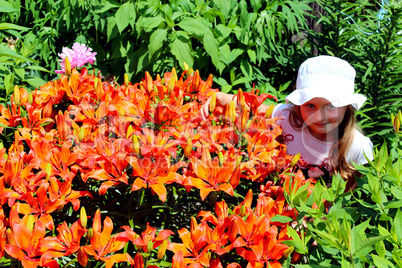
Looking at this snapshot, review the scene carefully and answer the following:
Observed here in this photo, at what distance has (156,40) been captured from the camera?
276 cm

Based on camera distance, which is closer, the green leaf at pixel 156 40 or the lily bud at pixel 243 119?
the lily bud at pixel 243 119

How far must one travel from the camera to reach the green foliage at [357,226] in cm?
95

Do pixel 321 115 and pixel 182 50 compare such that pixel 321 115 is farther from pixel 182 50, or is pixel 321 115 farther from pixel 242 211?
pixel 182 50

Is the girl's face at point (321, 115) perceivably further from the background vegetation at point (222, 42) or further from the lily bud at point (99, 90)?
the lily bud at point (99, 90)

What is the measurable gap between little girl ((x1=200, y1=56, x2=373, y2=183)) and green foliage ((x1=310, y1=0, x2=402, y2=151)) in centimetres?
67

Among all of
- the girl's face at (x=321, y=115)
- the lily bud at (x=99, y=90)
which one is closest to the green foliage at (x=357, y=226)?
the girl's face at (x=321, y=115)

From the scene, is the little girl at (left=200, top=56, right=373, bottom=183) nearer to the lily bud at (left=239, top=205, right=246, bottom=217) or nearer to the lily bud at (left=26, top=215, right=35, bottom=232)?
the lily bud at (left=239, top=205, right=246, bottom=217)

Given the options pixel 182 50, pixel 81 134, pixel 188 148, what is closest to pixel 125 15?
pixel 182 50

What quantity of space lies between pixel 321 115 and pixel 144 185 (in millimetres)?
1168

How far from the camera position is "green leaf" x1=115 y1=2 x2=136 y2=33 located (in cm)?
287

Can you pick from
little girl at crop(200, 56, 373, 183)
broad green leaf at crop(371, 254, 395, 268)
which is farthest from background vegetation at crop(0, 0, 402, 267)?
broad green leaf at crop(371, 254, 395, 268)

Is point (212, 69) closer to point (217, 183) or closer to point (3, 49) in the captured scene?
point (3, 49)

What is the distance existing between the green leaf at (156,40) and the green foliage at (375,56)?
1385 millimetres

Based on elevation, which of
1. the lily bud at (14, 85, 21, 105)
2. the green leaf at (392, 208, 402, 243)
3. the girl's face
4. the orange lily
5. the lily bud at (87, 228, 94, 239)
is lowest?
the girl's face
